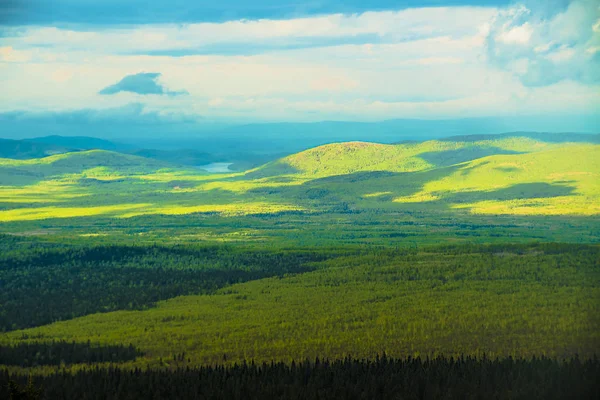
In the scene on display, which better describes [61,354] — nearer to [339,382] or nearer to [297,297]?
[339,382]

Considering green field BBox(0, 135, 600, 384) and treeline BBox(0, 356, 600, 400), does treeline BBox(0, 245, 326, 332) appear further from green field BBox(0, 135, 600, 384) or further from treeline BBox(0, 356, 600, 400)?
treeline BBox(0, 356, 600, 400)

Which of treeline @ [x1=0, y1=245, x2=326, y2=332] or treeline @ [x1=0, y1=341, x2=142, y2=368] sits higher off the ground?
treeline @ [x1=0, y1=245, x2=326, y2=332]

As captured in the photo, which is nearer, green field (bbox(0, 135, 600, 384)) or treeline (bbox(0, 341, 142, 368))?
treeline (bbox(0, 341, 142, 368))

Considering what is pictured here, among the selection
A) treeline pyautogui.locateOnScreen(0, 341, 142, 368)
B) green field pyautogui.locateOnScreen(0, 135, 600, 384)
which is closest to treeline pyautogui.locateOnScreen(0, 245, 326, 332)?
green field pyautogui.locateOnScreen(0, 135, 600, 384)

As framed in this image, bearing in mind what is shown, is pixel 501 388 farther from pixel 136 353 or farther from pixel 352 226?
pixel 352 226

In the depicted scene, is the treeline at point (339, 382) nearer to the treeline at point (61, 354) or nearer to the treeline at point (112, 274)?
the treeline at point (61, 354)

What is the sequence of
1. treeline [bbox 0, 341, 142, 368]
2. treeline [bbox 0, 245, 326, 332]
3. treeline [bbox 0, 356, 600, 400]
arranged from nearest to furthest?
treeline [bbox 0, 356, 600, 400], treeline [bbox 0, 341, 142, 368], treeline [bbox 0, 245, 326, 332]

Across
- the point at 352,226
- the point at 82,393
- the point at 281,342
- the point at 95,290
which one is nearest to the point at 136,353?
the point at 281,342

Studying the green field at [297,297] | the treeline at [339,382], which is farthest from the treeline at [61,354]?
the treeline at [339,382]

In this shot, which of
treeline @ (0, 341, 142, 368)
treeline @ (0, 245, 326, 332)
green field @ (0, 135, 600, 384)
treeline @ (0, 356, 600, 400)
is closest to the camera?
treeline @ (0, 356, 600, 400)
